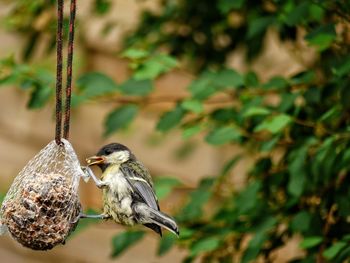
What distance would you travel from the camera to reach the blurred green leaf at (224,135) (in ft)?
11.4

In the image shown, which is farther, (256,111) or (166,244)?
(166,244)

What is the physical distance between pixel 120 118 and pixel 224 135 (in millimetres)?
421

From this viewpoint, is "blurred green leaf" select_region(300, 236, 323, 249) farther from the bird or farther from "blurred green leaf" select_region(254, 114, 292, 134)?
the bird

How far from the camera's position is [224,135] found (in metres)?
3.48

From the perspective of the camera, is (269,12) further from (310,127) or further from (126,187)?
(126,187)

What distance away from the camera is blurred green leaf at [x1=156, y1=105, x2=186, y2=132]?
11.8 ft

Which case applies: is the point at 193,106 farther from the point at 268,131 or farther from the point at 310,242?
the point at 310,242

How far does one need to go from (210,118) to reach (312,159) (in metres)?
0.49

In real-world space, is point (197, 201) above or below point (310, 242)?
above

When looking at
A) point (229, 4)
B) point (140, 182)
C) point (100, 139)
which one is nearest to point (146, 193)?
point (140, 182)

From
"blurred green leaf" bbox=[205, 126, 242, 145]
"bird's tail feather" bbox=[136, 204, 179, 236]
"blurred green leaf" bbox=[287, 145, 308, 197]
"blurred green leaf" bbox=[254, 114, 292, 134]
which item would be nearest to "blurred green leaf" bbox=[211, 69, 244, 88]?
"blurred green leaf" bbox=[205, 126, 242, 145]

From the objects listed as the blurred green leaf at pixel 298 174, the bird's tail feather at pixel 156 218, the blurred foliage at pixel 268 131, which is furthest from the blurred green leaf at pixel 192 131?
the bird's tail feather at pixel 156 218

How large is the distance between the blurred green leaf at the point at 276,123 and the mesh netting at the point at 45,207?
711 mm

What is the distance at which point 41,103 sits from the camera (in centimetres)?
354
